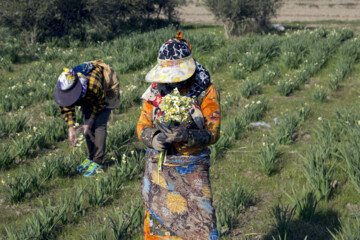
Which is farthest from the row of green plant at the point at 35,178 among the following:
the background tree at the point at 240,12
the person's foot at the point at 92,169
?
the background tree at the point at 240,12

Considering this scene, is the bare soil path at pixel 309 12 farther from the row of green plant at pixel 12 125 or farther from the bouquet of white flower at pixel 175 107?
the bouquet of white flower at pixel 175 107

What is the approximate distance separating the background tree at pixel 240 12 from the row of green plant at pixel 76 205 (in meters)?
11.7

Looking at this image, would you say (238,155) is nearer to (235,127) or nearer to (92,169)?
(235,127)

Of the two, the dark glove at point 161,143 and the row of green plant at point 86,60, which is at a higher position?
the dark glove at point 161,143

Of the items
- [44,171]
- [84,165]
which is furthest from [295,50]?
[44,171]

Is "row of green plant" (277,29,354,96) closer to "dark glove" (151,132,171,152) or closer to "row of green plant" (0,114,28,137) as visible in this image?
"row of green plant" (0,114,28,137)

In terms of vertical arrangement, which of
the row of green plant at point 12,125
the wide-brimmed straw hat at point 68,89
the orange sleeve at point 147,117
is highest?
the orange sleeve at point 147,117

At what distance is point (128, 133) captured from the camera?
570cm

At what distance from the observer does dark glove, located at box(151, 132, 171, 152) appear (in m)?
2.09

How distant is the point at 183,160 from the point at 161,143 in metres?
0.23


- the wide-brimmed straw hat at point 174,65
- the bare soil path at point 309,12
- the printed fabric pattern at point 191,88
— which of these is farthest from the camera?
the bare soil path at point 309,12

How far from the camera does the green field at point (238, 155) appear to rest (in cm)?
343

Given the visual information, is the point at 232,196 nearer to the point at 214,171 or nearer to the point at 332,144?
the point at 214,171

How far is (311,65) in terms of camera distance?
8.79 metres
